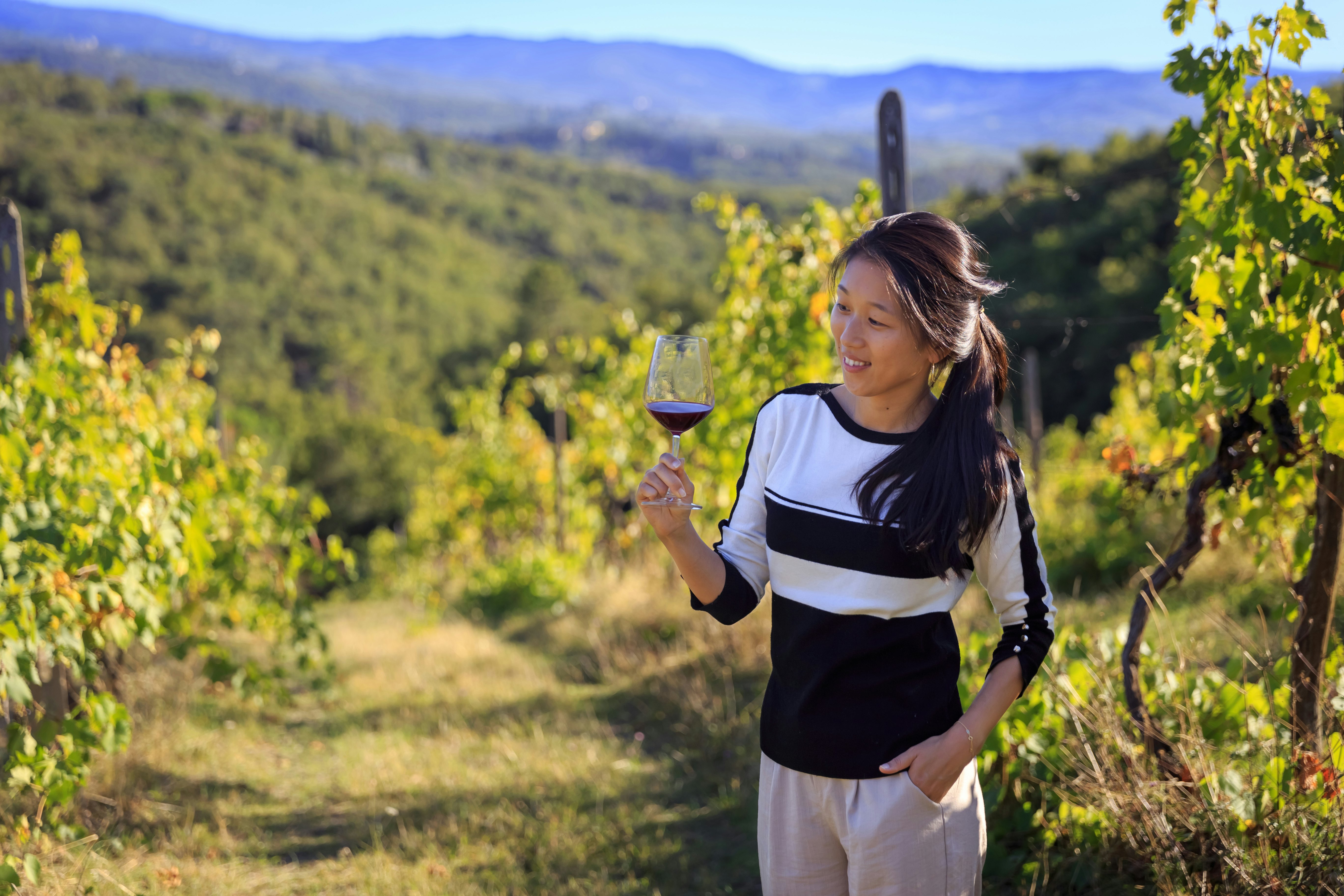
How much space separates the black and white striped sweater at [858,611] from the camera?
136 cm

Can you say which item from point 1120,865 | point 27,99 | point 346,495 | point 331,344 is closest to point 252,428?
point 346,495

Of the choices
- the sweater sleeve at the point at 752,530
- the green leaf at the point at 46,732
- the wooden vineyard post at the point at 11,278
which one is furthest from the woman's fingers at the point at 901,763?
the wooden vineyard post at the point at 11,278

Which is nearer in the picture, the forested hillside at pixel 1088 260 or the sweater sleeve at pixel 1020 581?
the sweater sleeve at pixel 1020 581

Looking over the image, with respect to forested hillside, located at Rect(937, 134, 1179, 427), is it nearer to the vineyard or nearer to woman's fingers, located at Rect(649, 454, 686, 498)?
the vineyard

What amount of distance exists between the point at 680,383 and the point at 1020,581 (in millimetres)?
576

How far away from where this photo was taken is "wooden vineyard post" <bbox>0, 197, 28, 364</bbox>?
120 inches

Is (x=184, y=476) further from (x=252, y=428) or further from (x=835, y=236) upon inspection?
(x=252, y=428)

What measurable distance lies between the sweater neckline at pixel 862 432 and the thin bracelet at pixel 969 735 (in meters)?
0.40

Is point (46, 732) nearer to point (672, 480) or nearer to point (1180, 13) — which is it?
point (672, 480)

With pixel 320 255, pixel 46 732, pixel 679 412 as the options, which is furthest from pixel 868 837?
pixel 320 255

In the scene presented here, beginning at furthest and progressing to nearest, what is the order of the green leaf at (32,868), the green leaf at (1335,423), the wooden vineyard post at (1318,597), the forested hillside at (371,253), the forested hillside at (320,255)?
the forested hillside at (320,255), the forested hillside at (371,253), the wooden vineyard post at (1318,597), the green leaf at (32,868), the green leaf at (1335,423)

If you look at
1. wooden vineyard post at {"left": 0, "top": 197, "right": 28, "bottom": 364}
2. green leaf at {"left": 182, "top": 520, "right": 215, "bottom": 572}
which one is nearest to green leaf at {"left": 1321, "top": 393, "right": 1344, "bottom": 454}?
green leaf at {"left": 182, "top": 520, "right": 215, "bottom": 572}

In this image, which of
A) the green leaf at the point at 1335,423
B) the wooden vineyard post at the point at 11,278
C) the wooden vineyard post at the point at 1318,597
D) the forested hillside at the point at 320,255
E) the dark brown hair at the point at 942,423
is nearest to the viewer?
the dark brown hair at the point at 942,423

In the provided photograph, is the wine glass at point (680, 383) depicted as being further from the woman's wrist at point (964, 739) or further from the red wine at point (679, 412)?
the woman's wrist at point (964, 739)
